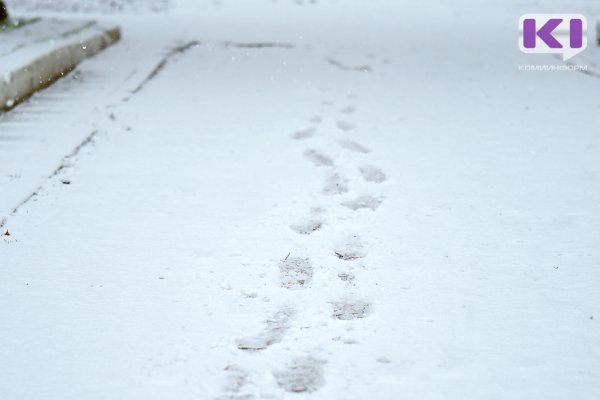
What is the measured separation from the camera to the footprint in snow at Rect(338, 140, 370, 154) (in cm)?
314

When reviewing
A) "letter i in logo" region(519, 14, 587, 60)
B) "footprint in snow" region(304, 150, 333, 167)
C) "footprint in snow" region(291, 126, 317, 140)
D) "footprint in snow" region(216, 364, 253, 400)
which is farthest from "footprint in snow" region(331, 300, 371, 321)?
"letter i in logo" region(519, 14, 587, 60)

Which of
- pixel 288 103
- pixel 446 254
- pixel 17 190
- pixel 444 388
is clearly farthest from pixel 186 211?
pixel 288 103

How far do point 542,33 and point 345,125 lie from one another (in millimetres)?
4051

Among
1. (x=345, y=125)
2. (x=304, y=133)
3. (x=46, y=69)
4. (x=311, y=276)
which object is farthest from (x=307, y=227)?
(x=46, y=69)

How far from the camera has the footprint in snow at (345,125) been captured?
3464 millimetres

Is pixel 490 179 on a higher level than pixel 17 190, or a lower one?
lower

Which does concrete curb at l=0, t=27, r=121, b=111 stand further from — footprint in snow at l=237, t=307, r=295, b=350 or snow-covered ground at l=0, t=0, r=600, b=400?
footprint in snow at l=237, t=307, r=295, b=350

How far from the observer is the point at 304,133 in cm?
340

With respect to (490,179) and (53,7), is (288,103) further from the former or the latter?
(53,7)

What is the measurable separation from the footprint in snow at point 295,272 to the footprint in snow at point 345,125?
4.68ft

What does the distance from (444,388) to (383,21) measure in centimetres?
601

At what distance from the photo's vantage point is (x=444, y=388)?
1.58 m

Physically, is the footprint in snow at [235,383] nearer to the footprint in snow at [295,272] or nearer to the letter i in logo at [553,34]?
the footprint in snow at [295,272]

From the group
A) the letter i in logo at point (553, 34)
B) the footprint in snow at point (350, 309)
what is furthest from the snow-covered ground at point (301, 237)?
the letter i in logo at point (553, 34)
